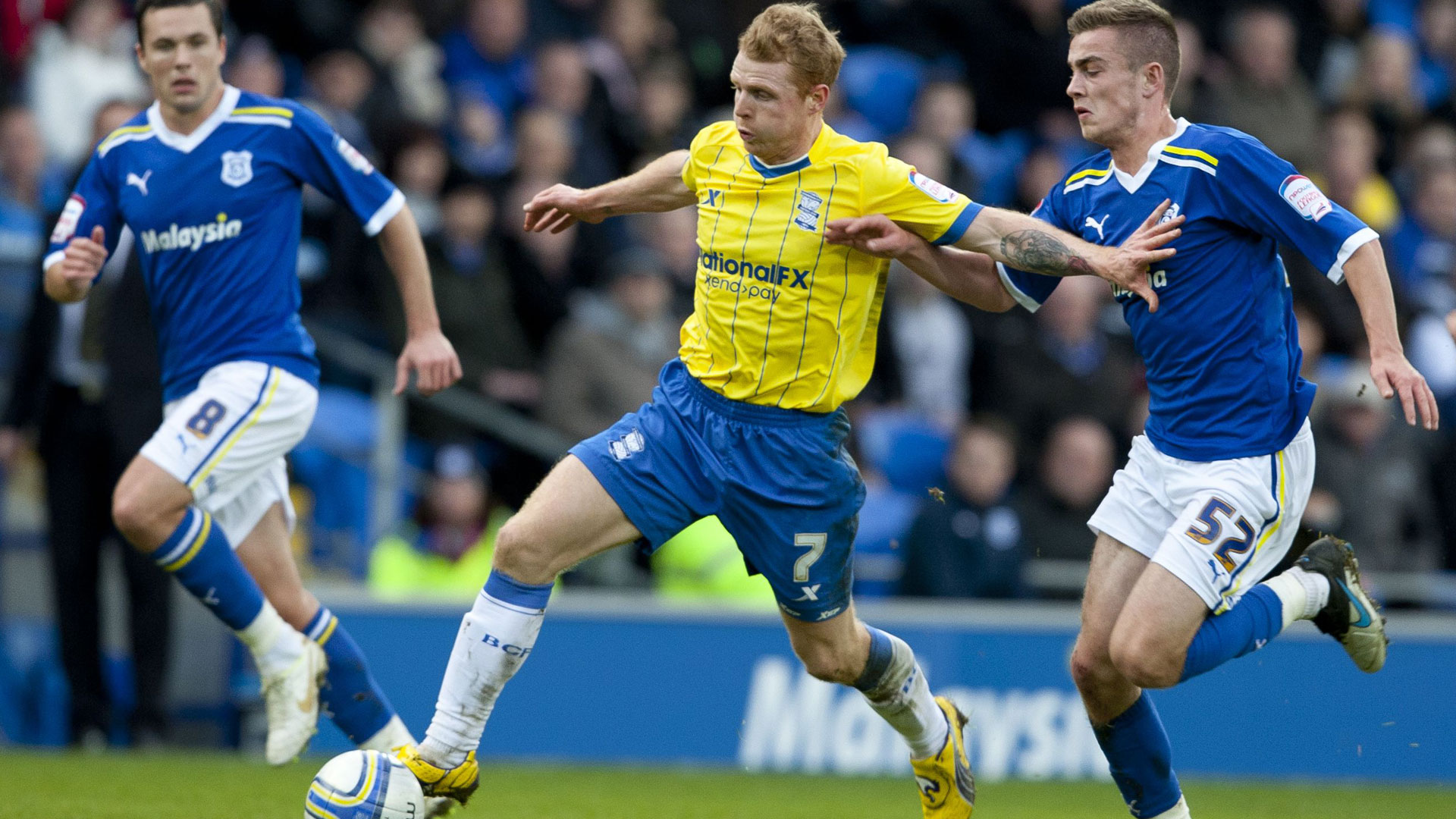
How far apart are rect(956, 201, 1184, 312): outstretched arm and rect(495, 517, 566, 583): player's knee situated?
162 centimetres

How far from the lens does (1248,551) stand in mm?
5547

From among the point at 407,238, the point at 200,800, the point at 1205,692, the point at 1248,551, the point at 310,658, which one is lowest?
the point at 1205,692

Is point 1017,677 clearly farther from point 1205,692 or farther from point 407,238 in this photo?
point 407,238

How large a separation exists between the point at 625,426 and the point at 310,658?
1.58m

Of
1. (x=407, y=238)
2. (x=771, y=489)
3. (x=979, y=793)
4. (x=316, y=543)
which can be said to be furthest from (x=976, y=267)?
(x=316, y=543)

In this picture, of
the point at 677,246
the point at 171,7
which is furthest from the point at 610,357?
the point at 171,7

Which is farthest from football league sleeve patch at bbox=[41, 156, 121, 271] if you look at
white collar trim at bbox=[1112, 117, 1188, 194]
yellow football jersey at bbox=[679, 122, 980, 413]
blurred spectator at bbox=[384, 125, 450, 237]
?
blurred spectator at bbox=[384, 125, 450, 237]

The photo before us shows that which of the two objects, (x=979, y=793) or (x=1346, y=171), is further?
(x=1346, y=171)

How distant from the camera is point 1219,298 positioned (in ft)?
18.1

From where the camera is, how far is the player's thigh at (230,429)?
6.22 metres

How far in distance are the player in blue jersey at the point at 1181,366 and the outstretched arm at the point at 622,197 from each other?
739mm

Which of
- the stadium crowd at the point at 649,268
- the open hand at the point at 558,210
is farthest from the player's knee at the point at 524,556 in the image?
the stadium crowd at the point at 649,268

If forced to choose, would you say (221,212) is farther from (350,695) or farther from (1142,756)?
(1142,756)

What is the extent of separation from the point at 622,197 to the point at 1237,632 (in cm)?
246
